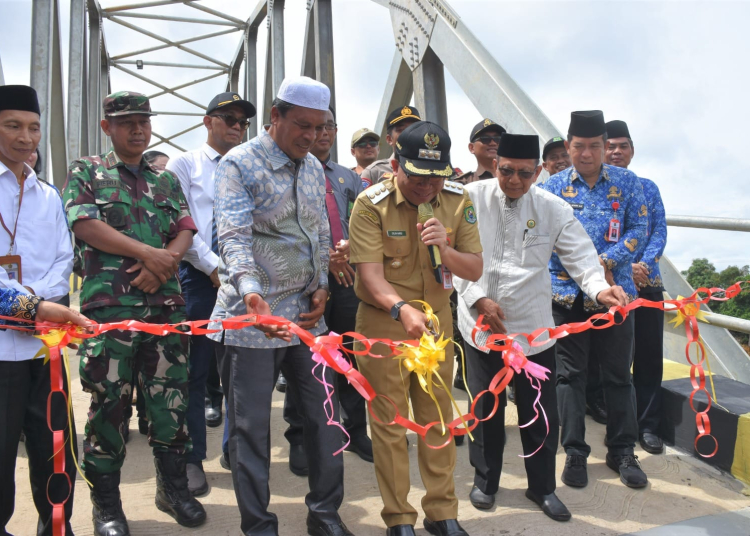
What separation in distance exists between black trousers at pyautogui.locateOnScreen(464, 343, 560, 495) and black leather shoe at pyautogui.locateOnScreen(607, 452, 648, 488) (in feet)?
1.97

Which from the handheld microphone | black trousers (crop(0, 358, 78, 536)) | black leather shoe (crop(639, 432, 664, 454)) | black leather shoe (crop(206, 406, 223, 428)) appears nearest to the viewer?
black trousers (crop(0, 358, 78, 536))

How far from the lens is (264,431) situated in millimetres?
2773

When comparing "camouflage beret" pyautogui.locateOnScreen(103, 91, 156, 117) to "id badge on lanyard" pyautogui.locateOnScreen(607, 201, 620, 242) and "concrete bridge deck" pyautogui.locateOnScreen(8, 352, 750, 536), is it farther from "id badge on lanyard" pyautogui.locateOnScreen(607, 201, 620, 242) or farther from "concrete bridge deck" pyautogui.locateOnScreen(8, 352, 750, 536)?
"id badge on lanyard" pyautogui.locateOnScreen(607, 201, 620, 242)

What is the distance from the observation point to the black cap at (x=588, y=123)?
150 inches

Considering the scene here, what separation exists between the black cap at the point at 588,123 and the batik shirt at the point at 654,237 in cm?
63

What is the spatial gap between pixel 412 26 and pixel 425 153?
4517 mm

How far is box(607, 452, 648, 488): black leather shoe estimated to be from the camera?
359cm

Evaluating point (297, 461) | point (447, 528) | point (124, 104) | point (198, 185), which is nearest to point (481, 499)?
point (447, 528)

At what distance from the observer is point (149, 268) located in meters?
2.92

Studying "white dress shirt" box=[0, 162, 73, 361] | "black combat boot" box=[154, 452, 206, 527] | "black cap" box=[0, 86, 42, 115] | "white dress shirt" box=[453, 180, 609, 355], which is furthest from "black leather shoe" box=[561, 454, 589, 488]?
"black cap" box=[0, 86, 42, 115]

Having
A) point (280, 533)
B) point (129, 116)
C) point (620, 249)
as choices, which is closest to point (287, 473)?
point (280, 533)

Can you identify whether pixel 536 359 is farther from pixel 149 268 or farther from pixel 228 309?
pixel 149 268

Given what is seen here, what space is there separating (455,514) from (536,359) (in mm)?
893

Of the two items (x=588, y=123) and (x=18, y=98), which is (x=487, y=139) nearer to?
(x=588, y=123)
